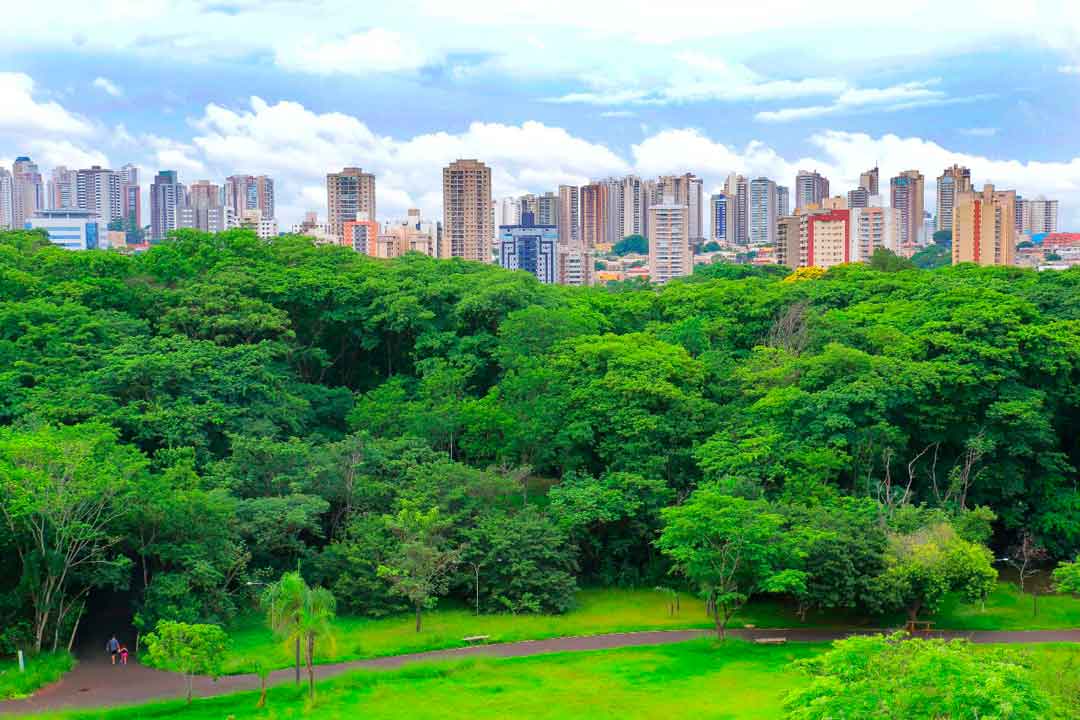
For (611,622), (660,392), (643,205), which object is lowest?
(611,622)

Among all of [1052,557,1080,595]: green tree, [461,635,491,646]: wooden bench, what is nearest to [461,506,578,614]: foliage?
[461,635,491,646]: wooden bench

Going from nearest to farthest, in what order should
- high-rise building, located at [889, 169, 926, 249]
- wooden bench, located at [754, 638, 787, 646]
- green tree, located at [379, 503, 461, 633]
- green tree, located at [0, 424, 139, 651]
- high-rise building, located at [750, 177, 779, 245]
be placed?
green tree, located at [0, 424, 139, 651] → wooden bench, located at [754, 638, 787, 646] → green tree, located at [379, 503, 461, 633] → high-rise building, located at [889, 169, 926, 249] → high-rise building, located at [750, 177, 779, 245]

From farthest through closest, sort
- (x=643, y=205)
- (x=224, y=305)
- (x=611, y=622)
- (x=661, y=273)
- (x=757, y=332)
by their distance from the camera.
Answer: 1. (x=643, y=205)
2. (x=661, y=273)
3. (x=757, y=332)
4. (x=224, y=305)
5. (x=611, y=622)

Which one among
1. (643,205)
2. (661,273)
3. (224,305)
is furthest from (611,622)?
(643,205)

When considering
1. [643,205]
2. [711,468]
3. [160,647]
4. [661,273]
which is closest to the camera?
[160,647]

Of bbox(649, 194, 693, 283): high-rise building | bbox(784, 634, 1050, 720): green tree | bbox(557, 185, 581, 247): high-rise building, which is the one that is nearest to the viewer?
bbox(784, 634, 1050, 720): green tree

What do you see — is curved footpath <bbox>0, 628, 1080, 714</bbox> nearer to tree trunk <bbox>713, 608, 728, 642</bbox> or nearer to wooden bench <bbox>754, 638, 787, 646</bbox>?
tree trunk <bbox>713, 608, 728, 642</bbox>

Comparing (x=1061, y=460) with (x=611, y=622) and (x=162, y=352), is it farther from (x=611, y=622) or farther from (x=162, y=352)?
(x=162, y=352)

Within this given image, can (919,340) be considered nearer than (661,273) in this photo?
Yes
